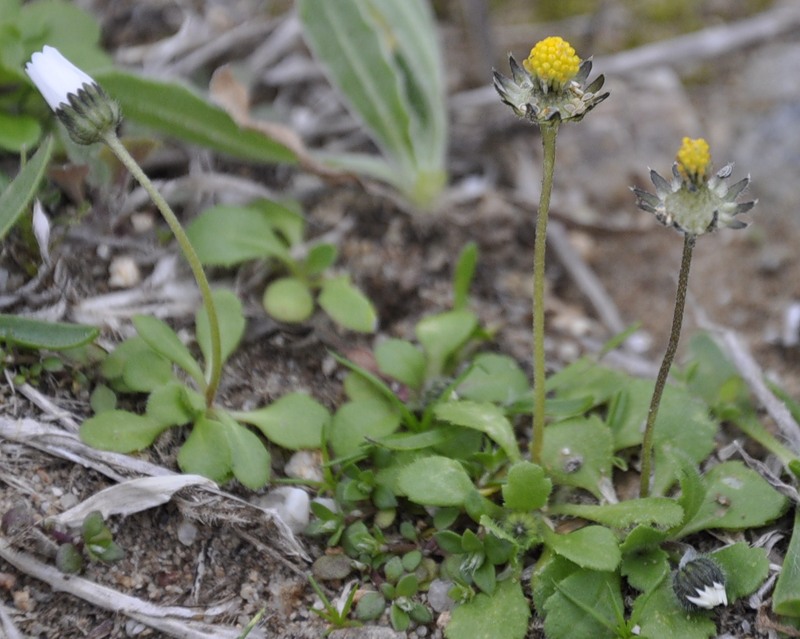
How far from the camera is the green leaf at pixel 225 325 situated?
2449 mm

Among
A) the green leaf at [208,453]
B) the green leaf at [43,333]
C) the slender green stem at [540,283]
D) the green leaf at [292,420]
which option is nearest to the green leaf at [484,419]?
the slender green stem at [540,283]

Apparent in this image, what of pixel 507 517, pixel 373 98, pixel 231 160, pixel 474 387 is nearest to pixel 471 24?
pixel 373 98

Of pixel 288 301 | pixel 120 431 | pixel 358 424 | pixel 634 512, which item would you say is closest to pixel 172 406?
pixel 120 431

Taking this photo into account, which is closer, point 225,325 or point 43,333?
point 43,333

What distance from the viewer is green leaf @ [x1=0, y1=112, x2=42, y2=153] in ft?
8.08

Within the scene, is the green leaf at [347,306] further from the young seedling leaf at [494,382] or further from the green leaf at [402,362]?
the young seedling leaf at [494,382]

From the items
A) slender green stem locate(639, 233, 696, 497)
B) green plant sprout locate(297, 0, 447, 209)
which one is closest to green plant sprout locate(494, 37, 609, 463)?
slender green stem locate(639, 233, 696, 497)

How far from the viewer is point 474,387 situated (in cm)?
246

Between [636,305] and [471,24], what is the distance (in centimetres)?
135

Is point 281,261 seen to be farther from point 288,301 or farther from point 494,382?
point 494,382

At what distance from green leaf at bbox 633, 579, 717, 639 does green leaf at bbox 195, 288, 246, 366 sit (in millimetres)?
1217

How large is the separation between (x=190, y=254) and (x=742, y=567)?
1462 mm

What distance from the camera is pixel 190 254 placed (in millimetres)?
2139

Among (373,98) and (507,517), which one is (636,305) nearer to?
(373,98)
